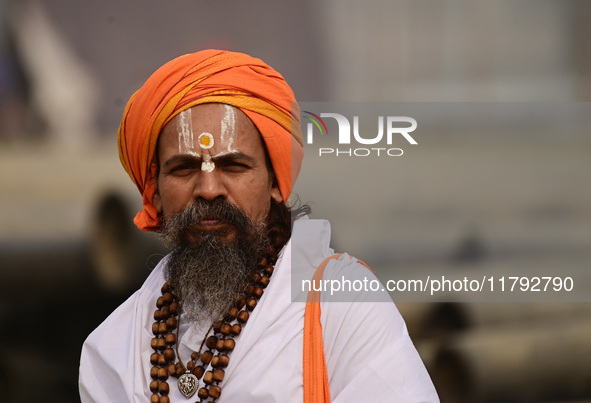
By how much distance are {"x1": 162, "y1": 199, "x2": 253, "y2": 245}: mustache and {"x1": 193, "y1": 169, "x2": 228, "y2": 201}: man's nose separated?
22mm

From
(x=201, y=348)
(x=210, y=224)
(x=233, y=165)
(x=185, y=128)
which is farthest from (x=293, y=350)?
(x=185, y=128)

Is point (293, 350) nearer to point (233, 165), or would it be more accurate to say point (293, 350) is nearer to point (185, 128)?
point (233, 165)

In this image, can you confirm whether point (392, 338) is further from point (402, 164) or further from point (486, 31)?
point (486, 31)

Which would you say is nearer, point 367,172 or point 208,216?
point 208,216

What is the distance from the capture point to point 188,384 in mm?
2146

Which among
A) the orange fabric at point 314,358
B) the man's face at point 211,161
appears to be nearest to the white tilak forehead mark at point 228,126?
the man's face at point 211,161

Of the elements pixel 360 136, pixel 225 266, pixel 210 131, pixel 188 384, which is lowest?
pixel 188 384

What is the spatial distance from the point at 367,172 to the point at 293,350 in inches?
57.7

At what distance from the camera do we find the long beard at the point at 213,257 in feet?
7.38

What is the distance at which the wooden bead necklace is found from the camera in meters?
2.11

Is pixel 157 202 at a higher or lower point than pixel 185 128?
lower

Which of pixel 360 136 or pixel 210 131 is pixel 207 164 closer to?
pixel 210 131

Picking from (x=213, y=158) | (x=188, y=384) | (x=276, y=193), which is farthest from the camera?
(x=276, y=193)

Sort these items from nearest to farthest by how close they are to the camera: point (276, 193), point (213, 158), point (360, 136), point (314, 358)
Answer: point (314, 358), point (213, 158), point (276, 193), point (360, 136)
